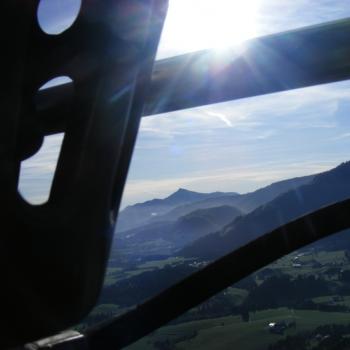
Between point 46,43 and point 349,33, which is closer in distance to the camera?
point 46,43

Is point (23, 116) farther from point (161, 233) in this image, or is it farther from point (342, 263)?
point (161, 233)

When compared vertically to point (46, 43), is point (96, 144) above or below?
below

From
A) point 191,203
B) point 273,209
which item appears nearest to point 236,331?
point 273,209

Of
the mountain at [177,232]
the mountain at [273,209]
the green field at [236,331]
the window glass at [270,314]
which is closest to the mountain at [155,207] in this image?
the mountain at [177,232]

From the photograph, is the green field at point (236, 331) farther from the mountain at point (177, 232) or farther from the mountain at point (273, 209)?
the mountain at point (177, 232)

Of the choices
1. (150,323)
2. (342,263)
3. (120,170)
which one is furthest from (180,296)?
Answer: (342,263)

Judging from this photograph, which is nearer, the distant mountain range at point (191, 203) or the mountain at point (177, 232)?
the mountain at point (177, 232)

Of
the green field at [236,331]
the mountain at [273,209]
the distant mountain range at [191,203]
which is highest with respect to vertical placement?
the distant mountain range at [191,203]
